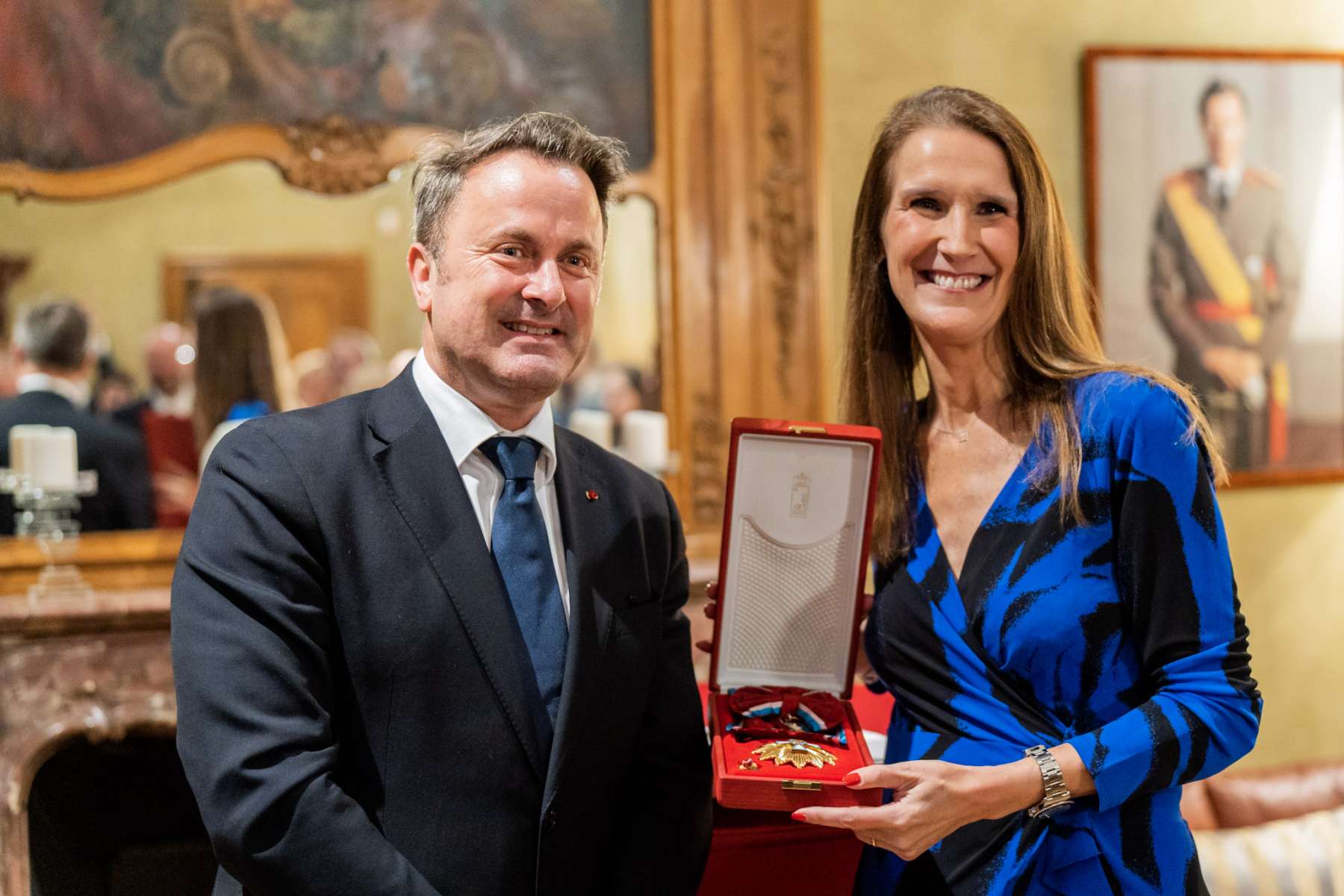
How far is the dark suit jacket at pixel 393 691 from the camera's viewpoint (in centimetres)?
137

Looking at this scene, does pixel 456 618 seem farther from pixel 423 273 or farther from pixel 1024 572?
pixel 1024 572

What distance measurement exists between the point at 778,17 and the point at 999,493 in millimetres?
2383

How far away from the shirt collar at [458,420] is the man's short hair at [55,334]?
2133mm

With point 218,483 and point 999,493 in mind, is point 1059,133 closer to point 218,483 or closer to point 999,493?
point 999,493

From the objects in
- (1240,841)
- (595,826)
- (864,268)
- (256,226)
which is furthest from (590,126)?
(1240,841)

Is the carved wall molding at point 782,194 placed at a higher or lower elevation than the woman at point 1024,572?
higher

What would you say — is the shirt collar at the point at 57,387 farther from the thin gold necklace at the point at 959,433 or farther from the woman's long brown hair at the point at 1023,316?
the thin gold necklace at the point at 959,433

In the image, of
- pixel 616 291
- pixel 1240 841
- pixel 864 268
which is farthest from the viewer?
pixel 616 291

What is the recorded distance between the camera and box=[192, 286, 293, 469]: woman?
11.2ft

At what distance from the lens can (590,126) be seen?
356cm

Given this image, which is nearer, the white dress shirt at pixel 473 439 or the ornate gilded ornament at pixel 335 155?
the white dress shirt at pixel 473 439

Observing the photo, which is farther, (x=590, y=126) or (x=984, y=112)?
(x=590, y=126)

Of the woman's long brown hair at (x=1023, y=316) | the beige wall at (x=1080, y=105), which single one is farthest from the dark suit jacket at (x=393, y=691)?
the beige wall at (x=1080, y=105)

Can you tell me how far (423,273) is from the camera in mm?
1661
